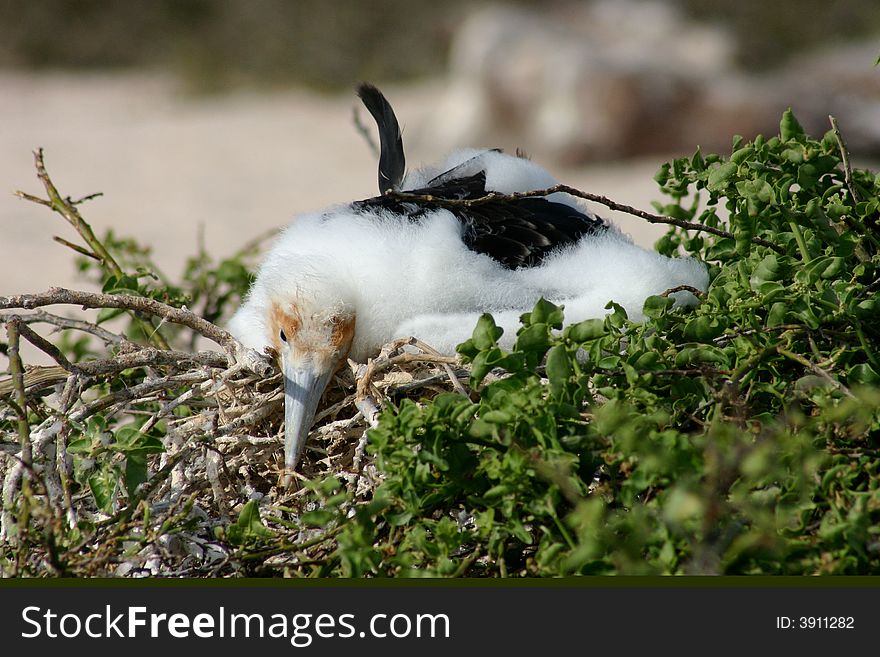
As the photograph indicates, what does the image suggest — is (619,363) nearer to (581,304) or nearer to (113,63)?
(581,304)

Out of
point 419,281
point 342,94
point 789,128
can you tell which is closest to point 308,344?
point 419,281

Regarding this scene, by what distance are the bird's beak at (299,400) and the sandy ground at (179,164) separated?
2.95 m

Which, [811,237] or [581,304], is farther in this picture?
[581,304]

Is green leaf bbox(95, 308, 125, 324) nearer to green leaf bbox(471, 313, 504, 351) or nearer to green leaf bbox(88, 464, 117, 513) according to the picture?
green leaf bbox(88, 464, 117, 513)

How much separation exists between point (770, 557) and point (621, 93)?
7144mm

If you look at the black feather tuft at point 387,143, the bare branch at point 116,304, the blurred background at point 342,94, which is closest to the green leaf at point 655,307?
the bare branch at point 116,304

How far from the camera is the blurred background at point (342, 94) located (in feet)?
26.2

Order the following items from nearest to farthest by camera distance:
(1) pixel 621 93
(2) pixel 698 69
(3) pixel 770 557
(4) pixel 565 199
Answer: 1. (3) pixel 770 557
2. (4) pixel 565 199
3. (1) pixel 621 93
4. (2) pixel 698 69

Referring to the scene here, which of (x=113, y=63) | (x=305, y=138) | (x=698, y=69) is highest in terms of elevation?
(x=113, y=63)

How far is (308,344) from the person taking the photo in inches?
87.1

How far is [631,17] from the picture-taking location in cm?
1033

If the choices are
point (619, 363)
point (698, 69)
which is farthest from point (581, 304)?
point (698, 69)

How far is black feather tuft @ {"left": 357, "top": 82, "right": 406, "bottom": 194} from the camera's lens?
2.88m

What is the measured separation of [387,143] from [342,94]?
30.4ft
